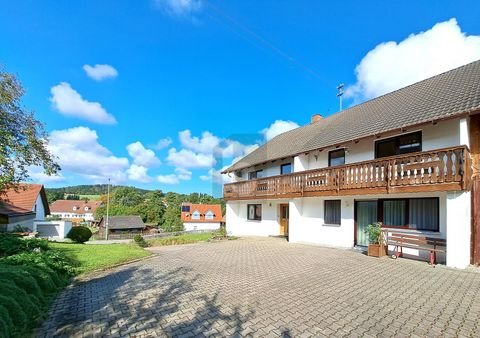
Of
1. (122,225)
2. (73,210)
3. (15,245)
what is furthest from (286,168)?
(73,210)

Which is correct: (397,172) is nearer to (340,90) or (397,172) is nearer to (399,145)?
(399,145)

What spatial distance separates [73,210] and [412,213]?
104311mm

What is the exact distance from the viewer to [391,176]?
386 inches

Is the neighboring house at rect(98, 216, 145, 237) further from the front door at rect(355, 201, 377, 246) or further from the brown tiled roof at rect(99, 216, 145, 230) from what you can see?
the front door at rect(355, 201, 377, 246)

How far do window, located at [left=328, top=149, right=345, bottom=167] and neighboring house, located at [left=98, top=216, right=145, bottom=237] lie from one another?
4863cm

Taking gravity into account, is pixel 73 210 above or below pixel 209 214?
below

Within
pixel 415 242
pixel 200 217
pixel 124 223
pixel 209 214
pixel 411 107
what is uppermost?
pixel 411 107

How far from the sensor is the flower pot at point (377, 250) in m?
10.1

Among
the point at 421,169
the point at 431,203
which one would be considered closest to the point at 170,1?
the point at 421,169

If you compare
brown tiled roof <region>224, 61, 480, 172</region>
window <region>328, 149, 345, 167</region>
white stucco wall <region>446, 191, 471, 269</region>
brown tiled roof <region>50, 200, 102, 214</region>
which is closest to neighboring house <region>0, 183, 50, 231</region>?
window <region>328, 149, 345, 167</region>

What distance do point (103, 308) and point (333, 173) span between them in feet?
33.7

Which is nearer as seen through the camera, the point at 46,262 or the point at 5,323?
the point at 5,323

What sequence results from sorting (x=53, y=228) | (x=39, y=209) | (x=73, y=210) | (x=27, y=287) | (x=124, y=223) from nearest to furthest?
(x=27, y=287), (x=53, y=228), (x=39, y=209), (x=124, y=223), (x=73, y=210)

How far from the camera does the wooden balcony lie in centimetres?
814
